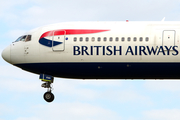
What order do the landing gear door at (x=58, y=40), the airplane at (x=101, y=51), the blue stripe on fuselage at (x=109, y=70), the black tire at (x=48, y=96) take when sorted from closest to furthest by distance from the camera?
the airplane at (x=101, y=51) < the blue stripe on fuselage at (x=109, y=70) < the landing gear door at (x=58, y=40) < the black tire at (x=48, y=96)

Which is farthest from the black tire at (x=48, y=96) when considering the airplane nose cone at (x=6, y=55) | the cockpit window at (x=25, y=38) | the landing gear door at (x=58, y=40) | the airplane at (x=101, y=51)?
the cockpit window at (x=25, y=38)

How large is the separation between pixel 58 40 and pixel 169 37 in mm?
9556

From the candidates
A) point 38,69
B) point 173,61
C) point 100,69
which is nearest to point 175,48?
point 173,61

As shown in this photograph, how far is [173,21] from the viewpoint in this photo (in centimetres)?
3866

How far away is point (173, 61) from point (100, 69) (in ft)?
20.4

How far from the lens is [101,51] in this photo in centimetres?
3734

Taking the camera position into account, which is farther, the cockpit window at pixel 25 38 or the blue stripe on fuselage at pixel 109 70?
the cockpit window at pixel 25 38

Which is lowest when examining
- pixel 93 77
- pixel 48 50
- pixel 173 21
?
pixel 93 77

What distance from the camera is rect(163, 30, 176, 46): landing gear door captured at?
122 ft

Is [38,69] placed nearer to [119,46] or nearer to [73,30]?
[73,30]

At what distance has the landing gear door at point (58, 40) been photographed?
38.1 m

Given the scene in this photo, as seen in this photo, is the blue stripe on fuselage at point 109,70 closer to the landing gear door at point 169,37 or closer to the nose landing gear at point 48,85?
the nose landing gear at point 48,85

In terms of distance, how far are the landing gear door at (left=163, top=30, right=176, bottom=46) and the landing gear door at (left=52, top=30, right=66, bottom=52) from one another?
8698mm

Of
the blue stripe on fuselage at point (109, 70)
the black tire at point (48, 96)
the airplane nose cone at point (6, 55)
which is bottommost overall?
the black tire at point (48, 96)
